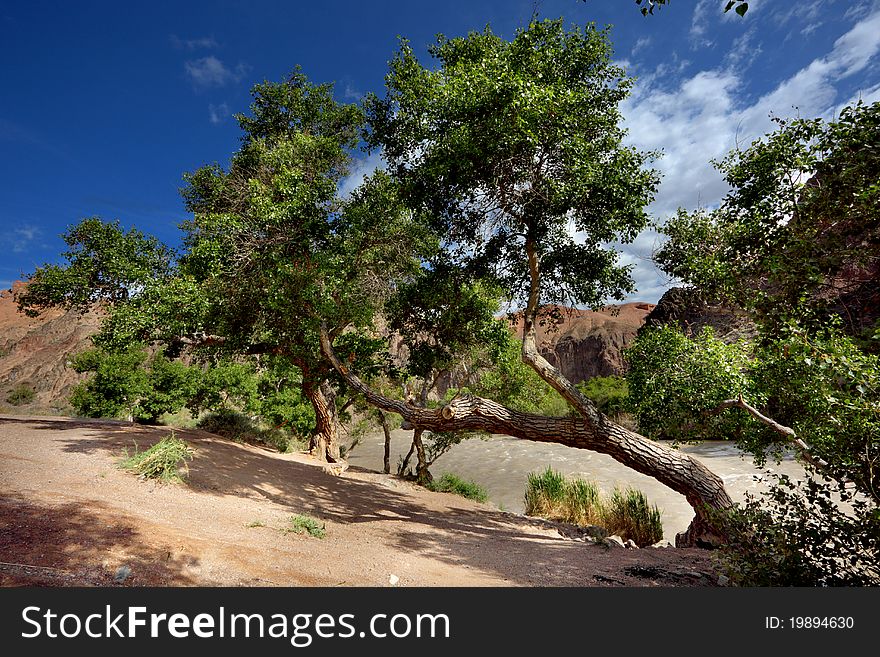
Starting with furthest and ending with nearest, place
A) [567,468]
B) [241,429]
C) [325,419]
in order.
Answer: [567,468]
[241,429]
[325,419]

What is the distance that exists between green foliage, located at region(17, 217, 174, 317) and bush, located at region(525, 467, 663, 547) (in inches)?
454

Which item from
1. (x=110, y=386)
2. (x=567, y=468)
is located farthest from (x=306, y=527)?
(x=567, y=468)

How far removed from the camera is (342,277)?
8258 mm

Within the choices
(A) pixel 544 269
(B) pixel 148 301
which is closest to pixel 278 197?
(B) pixel 148 301

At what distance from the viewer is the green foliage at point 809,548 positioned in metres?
3.03

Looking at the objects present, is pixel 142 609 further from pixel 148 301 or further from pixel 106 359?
pixel 106 359

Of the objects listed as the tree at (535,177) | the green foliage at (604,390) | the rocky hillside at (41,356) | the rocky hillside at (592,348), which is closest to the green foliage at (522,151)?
the tree at (535,177)

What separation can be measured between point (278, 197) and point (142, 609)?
737 centimetres

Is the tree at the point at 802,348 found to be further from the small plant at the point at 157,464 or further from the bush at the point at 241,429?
the bush at the point at 241,429

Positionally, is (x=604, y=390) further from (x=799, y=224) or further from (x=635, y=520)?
(x=799, y=224)

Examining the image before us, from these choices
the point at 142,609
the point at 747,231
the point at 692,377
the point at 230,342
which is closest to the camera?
the point at 142,609

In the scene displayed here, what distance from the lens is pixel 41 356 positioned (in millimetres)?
41938

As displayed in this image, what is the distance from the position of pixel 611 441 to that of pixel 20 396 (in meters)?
43.3

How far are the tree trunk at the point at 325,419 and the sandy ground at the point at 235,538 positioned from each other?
375 cm
